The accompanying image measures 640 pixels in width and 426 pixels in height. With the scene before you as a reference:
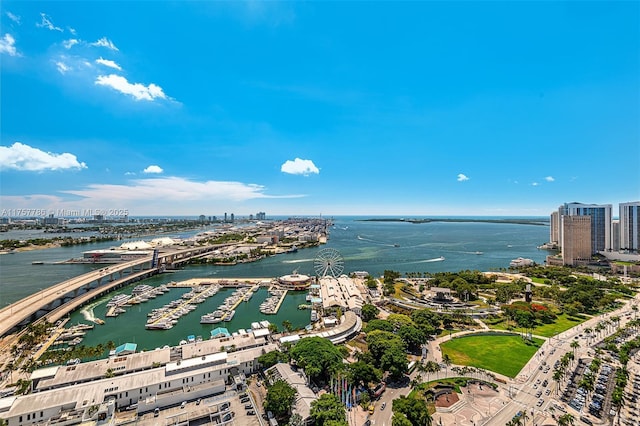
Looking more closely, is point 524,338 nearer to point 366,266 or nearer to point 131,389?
point 131,389

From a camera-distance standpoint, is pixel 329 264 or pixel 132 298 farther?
pixel 329 264

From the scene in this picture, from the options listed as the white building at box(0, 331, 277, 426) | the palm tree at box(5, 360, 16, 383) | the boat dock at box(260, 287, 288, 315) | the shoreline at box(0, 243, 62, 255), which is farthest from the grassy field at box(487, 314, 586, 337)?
the shoreline at box(0, 243, 62, 255)

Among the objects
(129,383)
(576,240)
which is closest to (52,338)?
(129,383)

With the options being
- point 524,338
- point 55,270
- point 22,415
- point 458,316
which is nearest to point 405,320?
point 458,316

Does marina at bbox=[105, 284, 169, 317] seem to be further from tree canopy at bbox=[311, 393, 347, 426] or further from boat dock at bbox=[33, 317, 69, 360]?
tree canopy at bbox=[311, 393, 347, 426]

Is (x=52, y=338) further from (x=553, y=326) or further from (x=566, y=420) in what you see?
(x=553, y=326)

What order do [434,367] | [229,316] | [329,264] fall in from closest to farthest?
[434,367]
[229,316]
[329,264]
